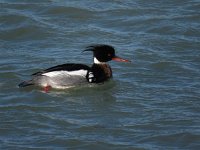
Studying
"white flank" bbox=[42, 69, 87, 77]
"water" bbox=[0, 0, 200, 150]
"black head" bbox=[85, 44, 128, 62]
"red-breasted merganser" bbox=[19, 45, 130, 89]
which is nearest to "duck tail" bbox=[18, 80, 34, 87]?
"red-breasted merganser" bbox=[19, 45, 130, 89]

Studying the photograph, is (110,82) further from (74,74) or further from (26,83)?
(26,83)

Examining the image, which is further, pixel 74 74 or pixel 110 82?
pixel 110 82

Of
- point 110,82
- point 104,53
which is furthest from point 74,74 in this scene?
point 104,53

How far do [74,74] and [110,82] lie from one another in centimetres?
82

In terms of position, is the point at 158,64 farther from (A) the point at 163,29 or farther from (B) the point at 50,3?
(B) the point at 50,3

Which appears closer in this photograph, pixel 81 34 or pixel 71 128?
pixel 71 128

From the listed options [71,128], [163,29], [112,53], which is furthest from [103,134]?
[163,29]

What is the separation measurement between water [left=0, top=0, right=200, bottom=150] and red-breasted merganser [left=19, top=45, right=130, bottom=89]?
189 millimetres

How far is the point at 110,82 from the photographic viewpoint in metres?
15.9

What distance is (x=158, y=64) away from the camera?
16578 millimetres

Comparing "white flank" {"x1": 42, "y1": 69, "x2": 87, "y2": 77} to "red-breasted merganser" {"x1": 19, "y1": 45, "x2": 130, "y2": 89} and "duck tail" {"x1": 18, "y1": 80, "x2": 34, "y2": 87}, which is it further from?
"duck tail" {"x1": 18, "y1": 80, "x2": 34, "y2": 87}

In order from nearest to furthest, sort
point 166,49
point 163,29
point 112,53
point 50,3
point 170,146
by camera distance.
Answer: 1. point 170,146
2. point 112,53
3. point 166,49
4. point 163,29
5. point 50,3

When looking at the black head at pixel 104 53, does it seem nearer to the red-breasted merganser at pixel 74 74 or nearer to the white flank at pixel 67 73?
the red-breasted merganser at pixel 74 74

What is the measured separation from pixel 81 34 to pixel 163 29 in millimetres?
1969
